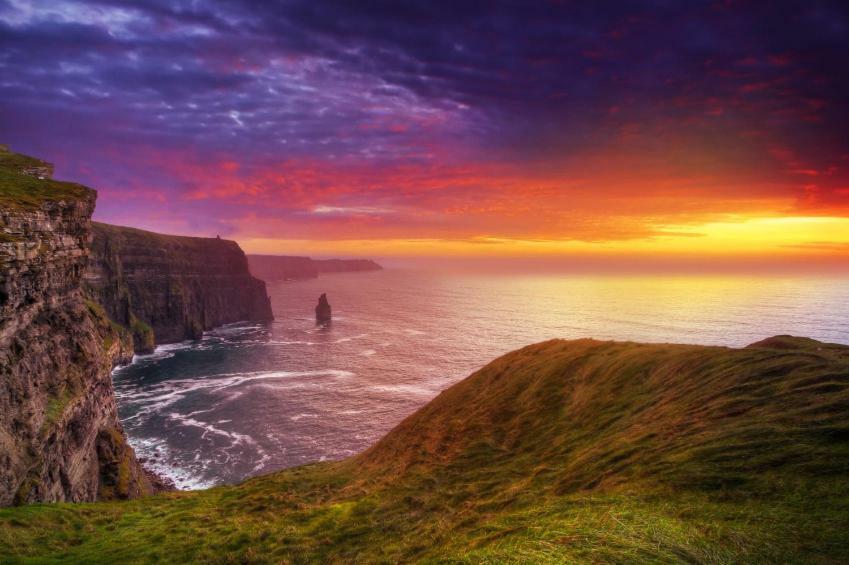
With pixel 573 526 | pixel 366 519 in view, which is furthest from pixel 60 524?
pixel 573 526

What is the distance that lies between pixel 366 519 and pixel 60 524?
50.1ft

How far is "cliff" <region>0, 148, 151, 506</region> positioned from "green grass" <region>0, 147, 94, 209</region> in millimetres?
97

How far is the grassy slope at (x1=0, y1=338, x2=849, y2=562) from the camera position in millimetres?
10336

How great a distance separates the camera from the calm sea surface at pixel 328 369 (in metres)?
62.5

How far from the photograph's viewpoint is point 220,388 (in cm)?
8762

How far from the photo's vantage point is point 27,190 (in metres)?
32.7

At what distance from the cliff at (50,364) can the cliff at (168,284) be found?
69968 mm

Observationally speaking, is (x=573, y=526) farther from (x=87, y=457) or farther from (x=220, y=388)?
(x=220, y=388)

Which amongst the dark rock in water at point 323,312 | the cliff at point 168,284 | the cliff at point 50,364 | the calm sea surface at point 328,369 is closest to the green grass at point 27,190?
the cliff at point 50,364

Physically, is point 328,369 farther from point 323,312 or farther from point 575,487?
point 575,487

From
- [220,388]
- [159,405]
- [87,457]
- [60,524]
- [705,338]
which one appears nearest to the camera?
[60,524]

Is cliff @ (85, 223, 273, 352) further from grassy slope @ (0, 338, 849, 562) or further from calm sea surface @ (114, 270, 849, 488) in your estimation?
grassy slope @ (0, 338, 849, 562)

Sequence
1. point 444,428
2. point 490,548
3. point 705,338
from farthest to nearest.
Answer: point 705,338
point 444,428
point 490,548

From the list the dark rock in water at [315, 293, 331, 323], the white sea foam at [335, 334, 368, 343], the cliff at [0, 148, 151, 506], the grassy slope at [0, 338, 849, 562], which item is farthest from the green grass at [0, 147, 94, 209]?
the dark rock in water at [315, 293, 331, 323]
